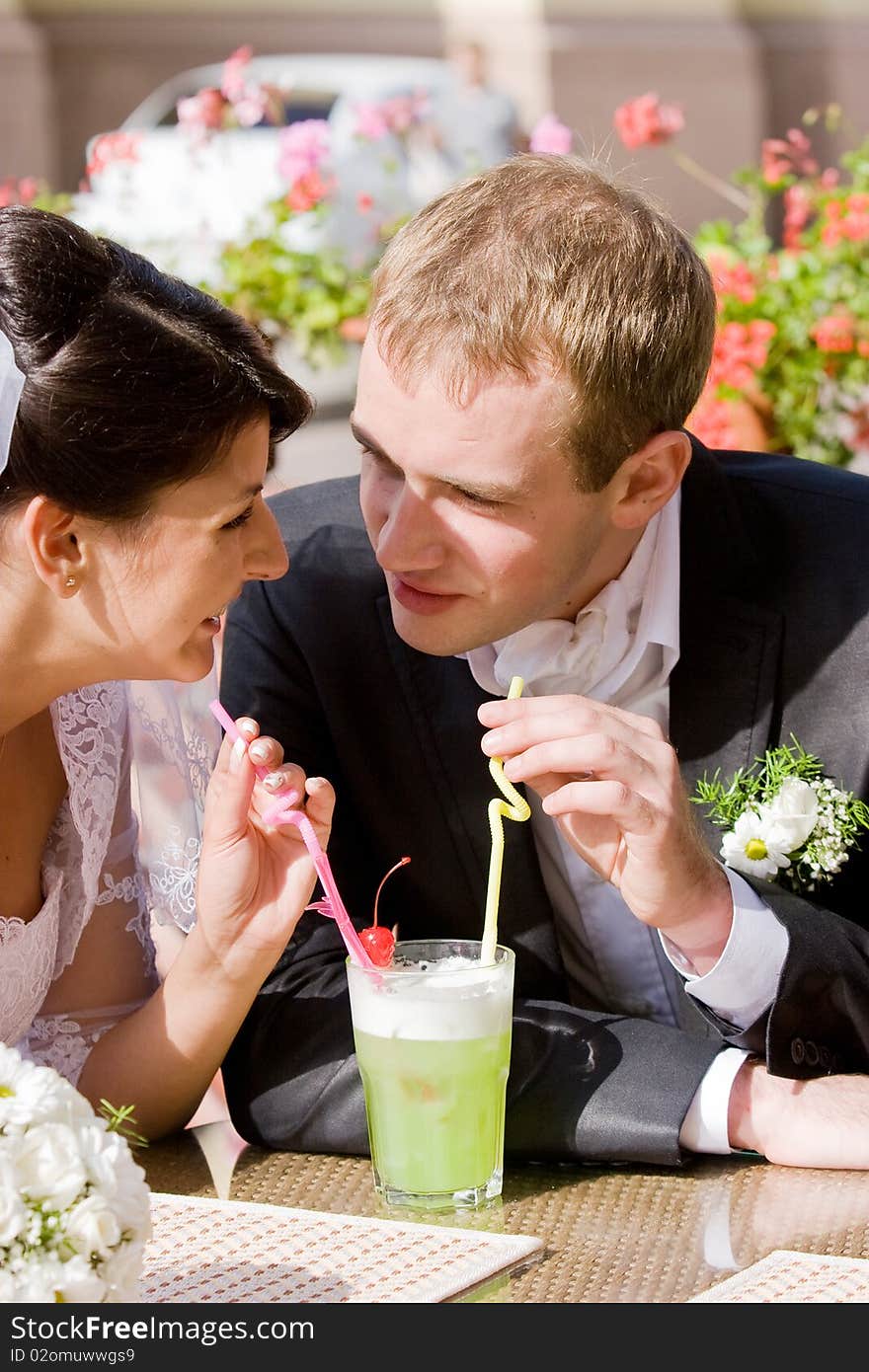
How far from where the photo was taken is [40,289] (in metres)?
1.77

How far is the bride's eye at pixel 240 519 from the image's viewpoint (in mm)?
1855

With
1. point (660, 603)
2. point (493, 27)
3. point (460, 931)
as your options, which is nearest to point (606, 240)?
point (660, 603)

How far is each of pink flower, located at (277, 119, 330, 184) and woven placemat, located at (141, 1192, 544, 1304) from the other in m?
3.19

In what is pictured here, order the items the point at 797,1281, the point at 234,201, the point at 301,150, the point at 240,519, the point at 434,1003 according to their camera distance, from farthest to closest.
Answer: the point at 234,201
the point at 301,150
the point at 240,519
the point at 434,1003
the point at 797,1281

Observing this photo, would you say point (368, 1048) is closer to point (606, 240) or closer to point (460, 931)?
point (460, 931)

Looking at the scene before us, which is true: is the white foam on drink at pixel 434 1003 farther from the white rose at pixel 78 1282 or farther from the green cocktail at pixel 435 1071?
the white rose at pixel 78 1282

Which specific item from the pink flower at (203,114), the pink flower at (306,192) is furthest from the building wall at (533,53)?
the pink flower at (306,192)

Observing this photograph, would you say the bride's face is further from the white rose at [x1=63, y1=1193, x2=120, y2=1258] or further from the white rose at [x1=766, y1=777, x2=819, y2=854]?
the white rose at [x1=63, y1=1193, x2=120, y2=1258]

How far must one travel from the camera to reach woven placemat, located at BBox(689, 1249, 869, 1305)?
1.31 meters

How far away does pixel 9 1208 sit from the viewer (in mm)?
1019

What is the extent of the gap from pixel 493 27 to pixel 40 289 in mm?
12812

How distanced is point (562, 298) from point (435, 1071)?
0.94 m

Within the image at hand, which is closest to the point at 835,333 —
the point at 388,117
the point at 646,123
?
the point at 646,123

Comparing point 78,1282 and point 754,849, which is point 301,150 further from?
point 78,1282
